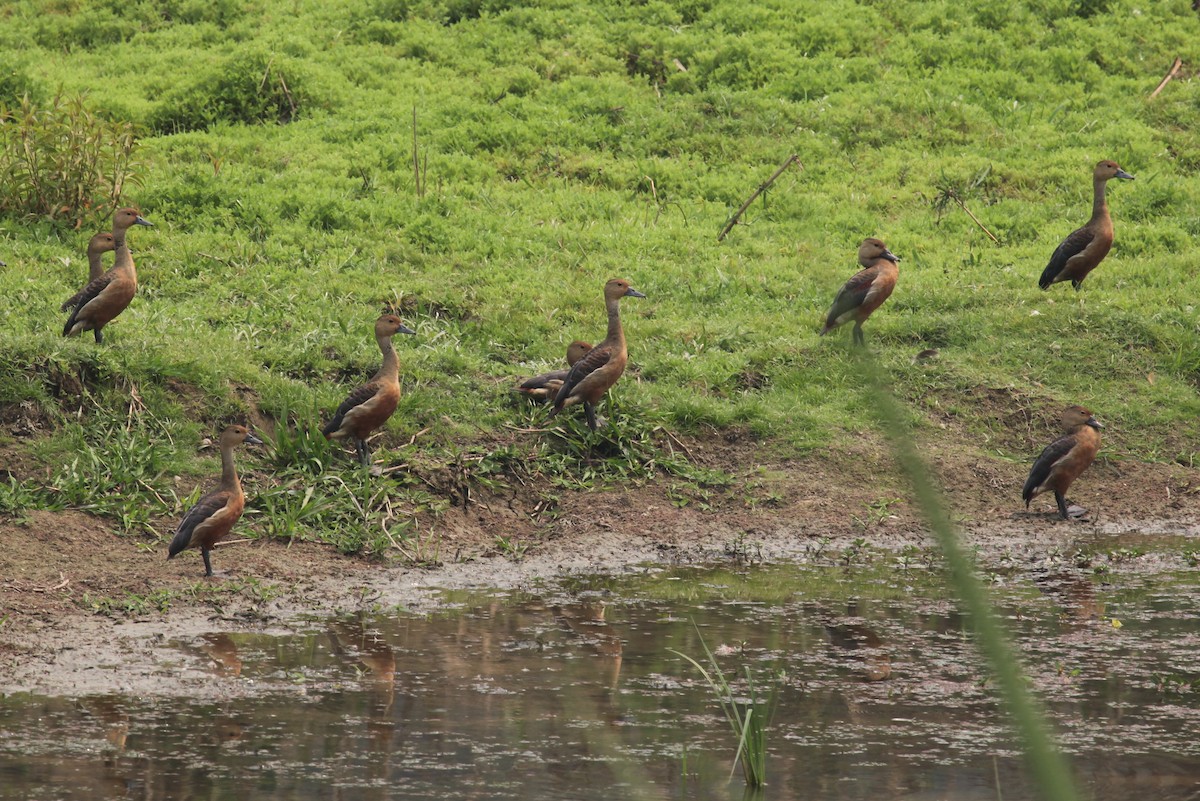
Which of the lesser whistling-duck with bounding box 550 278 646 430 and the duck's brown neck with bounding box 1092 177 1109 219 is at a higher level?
the duck's brown neck with bounding box 1092 177 1109 219

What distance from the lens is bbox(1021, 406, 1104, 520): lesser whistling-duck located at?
9.12 metres

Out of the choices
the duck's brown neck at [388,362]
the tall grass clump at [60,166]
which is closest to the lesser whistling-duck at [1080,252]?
the duck's brown neck at [388,362]

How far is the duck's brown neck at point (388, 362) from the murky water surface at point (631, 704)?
66.9 inches

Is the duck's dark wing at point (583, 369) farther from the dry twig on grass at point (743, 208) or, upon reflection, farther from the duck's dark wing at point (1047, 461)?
the dry twig on grass at point (743, 208)

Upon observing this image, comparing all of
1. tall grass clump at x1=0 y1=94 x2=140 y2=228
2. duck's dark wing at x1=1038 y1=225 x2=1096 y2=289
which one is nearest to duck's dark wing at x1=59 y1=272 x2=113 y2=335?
tall grass clump at x1=0 y1=94 x2=140 y2=228

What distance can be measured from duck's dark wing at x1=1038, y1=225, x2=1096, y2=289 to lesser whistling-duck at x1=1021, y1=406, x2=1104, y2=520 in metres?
2.72

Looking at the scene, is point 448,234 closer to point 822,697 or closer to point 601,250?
point 601,250

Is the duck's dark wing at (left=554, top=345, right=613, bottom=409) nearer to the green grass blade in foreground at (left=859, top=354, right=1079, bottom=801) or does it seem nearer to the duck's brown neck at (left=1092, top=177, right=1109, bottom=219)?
the duck's brown neck at (left=1092, top=177, right=1109, bottom=219)

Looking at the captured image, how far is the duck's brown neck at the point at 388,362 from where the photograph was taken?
879cm

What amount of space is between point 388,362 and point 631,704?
3510 millimetres

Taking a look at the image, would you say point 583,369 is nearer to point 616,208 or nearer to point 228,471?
point 228,471

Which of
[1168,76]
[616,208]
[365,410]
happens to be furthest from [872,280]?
[1168,76]

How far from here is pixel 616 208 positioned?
1364 cm

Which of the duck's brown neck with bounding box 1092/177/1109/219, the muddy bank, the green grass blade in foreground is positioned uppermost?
the green grass blade in foreground
